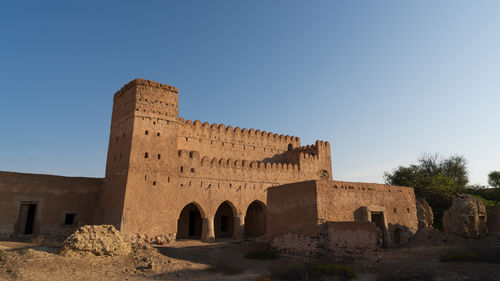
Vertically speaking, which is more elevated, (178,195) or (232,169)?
(232,169)

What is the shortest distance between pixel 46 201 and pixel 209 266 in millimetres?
10948

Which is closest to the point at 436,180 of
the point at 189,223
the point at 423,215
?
the point at 423,215

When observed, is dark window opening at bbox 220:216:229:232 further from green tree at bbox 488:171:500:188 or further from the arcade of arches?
green tree at bbox 488:171:500:188

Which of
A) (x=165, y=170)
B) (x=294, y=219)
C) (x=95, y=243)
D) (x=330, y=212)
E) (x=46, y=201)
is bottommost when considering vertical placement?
(x=95, y=243)

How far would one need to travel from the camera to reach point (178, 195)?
725 inches

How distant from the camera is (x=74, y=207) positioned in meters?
17.9

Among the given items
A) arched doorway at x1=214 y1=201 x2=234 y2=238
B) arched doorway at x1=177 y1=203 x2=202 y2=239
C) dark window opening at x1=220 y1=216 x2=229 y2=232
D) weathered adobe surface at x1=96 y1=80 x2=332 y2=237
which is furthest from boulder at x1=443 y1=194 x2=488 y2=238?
arched doorway at x1=177 y1=203 x2=202 y2=239

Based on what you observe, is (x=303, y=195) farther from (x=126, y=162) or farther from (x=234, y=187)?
(x=126, y=162)

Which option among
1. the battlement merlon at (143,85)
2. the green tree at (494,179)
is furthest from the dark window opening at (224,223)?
the green tree at (494,179)

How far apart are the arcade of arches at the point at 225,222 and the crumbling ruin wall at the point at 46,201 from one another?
19.2ft

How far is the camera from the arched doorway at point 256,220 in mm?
23033

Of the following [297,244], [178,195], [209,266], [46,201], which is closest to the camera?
[209,266]

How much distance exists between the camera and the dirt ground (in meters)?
9.32

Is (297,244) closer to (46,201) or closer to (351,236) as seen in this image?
(351,236)
